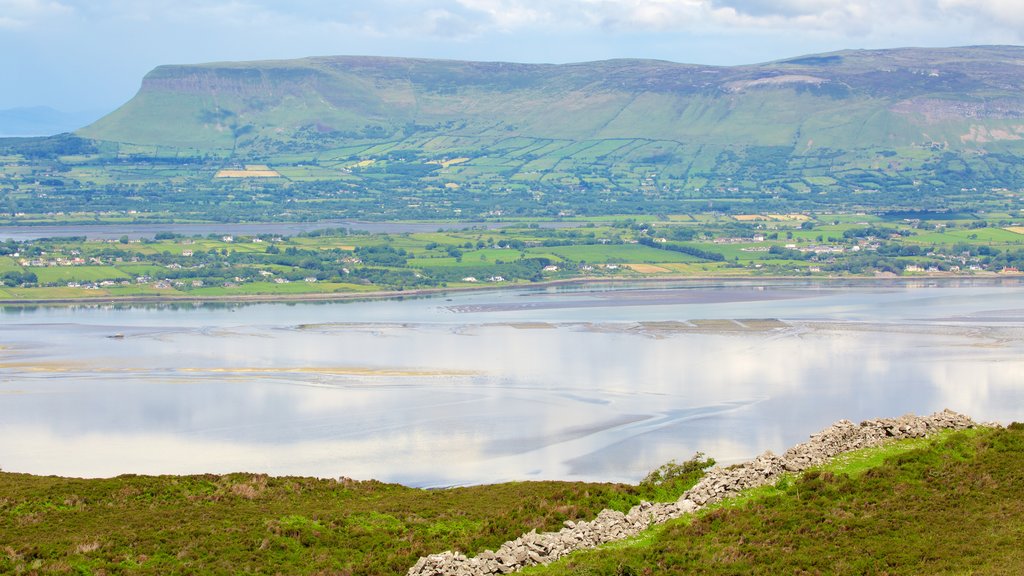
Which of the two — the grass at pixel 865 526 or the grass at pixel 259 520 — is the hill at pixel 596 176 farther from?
the grass at pixel 865 526

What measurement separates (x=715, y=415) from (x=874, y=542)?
2471 cm

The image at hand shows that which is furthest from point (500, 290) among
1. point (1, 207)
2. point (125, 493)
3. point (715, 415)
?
point (1, 207)

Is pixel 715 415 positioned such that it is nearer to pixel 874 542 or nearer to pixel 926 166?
pixel 874 542

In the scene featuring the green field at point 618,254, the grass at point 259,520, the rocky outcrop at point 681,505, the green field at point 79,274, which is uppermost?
the rocky outcrop at point 681,505

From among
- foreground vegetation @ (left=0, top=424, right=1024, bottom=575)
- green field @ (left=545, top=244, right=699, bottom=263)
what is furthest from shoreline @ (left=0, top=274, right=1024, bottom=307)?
foreground vegetation @ (left=0, top=424, right=1024, bottom=575)

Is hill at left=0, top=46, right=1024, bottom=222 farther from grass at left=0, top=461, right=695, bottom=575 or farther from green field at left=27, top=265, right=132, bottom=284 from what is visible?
grass at left=0, top=461, right=695, bottom=575

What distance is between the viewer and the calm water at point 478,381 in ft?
115

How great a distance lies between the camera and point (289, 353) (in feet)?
188

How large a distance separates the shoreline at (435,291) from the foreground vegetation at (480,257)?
0.73m

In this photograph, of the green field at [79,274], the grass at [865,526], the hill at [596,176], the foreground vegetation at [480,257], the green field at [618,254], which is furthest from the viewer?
the hill at [596,176]

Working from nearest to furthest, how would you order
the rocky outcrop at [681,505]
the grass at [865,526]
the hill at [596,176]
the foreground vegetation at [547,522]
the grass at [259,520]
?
the grass at [865,526]
the foreground vegetation at [547,522]
the rocky outcrop at [681,505]
the grass at [259,520]
the hill at [596,176]

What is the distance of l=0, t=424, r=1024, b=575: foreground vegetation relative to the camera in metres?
15.4

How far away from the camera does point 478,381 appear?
A: 4834 cm

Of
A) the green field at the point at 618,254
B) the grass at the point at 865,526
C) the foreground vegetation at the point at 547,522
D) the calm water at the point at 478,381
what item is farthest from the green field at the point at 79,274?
the grass at the point at 865,526
